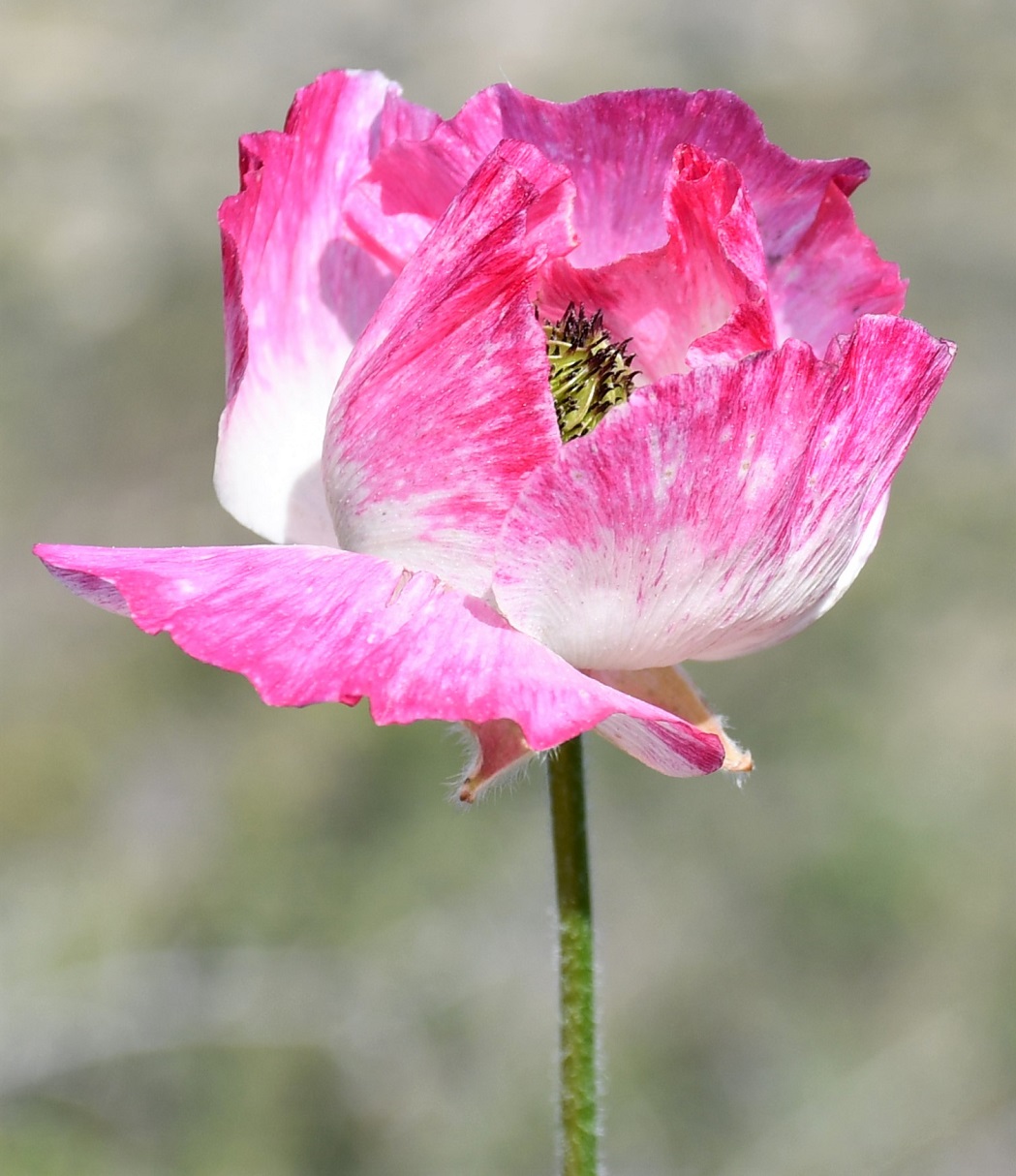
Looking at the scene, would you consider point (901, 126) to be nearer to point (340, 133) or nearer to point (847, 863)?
point (847, 863)

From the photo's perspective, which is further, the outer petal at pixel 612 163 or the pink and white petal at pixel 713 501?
the outer petal at pixel 612 163

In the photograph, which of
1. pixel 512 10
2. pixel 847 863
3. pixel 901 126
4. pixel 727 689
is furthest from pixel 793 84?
pixel 847 863

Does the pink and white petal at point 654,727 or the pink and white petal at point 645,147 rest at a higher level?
the pink and white petal at point 645,147

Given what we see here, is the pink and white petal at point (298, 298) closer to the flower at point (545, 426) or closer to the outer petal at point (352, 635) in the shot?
the flower at point (545, 426)

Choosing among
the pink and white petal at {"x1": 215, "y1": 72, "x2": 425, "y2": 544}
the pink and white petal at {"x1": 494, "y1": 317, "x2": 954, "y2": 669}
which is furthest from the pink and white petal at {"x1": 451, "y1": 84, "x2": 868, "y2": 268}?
the pink and white petal at {"x1": 494, "y1": 317, "x2": 954, "y2": 669}

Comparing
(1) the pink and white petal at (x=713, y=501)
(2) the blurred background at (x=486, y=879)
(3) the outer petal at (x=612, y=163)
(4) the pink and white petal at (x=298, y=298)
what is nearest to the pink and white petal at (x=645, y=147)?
(3) the outer petal at (x=612, y=163)

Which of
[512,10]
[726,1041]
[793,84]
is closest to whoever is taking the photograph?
[726,1041]
